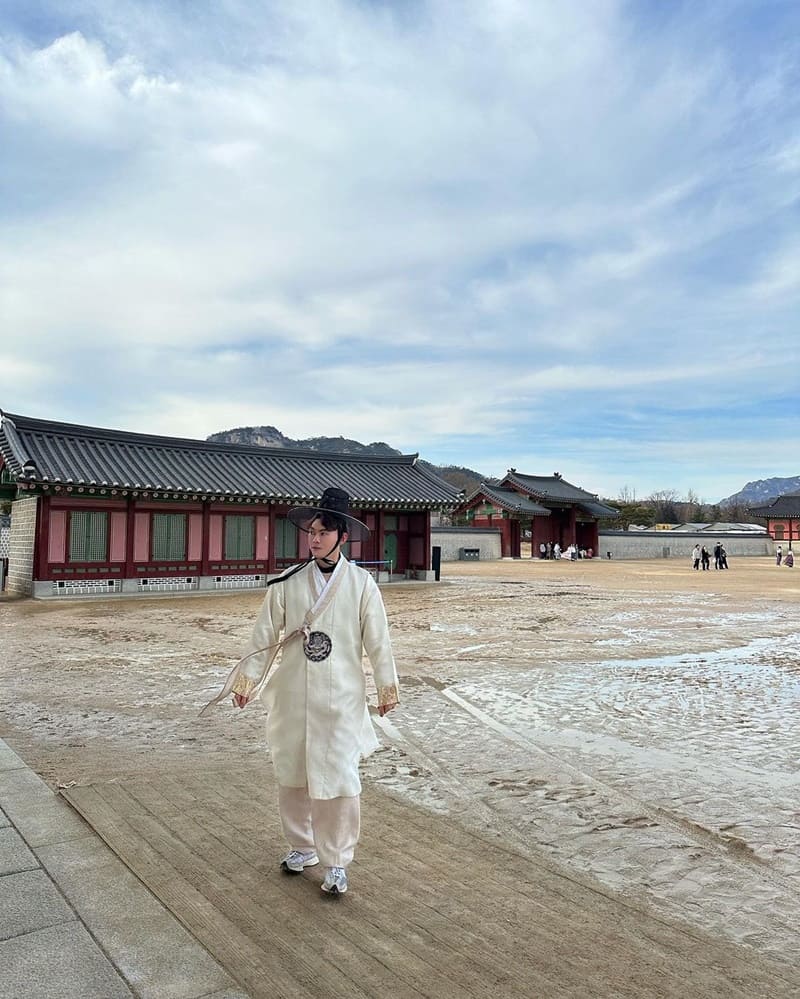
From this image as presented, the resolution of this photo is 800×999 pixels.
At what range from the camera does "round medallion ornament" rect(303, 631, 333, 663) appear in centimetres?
348

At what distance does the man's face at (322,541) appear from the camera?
3629 millimetres

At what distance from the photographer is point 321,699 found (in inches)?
135

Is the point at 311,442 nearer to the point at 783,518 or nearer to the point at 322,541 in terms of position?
the point at 783,518

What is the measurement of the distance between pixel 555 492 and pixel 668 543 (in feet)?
36.9

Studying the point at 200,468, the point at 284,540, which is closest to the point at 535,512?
the point at 284,540

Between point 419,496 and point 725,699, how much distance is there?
61.4ft

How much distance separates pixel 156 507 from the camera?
21.0 m

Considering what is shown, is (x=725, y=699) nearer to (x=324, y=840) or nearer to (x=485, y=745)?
(x=485, y=745)

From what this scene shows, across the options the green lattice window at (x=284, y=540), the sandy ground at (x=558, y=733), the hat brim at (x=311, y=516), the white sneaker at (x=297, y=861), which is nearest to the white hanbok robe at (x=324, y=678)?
the hat brim at (x=311, y=516)

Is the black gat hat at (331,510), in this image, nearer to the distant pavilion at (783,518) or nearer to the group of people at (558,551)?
the group of people at (558,551)

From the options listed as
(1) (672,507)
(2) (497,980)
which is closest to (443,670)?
(2) (497,980)

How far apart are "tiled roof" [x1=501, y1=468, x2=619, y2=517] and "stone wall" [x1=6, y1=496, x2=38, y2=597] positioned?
33725 mm

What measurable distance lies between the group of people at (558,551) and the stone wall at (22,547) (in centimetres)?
3398

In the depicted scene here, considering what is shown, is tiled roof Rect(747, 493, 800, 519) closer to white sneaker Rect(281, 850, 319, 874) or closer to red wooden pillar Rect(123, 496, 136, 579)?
red wooden pillar Rect(123, 496, 136, 579)
